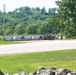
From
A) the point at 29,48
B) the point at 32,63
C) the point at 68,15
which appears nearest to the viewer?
the point at 32,63

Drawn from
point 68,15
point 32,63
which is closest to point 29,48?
point 68,15

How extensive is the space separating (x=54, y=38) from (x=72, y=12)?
27.2 metres

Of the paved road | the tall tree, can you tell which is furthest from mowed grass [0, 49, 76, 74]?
the tall tree

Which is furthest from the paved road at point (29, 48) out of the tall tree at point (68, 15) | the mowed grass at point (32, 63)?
the mowed grass at point (32, 63)

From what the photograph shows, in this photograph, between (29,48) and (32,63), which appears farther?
(29,48)

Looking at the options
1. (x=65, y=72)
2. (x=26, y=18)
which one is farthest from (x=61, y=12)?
(x=26, y=18)

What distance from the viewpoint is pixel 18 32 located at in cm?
8194

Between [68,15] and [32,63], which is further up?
[68,15]

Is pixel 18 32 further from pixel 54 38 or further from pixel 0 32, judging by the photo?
pixel 54 38

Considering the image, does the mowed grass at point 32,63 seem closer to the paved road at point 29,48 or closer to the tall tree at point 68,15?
the paved road at point 29,48

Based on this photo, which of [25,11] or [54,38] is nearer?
[54,38]

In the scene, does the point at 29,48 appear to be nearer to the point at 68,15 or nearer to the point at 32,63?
the point at 68,15

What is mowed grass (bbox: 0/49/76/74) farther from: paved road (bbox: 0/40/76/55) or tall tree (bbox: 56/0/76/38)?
tall tree (bbox: 56/0/76/38)

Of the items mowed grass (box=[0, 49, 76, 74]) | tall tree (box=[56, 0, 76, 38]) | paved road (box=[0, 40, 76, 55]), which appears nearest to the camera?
mowed grass (box=[0, 49, 76, 74])
